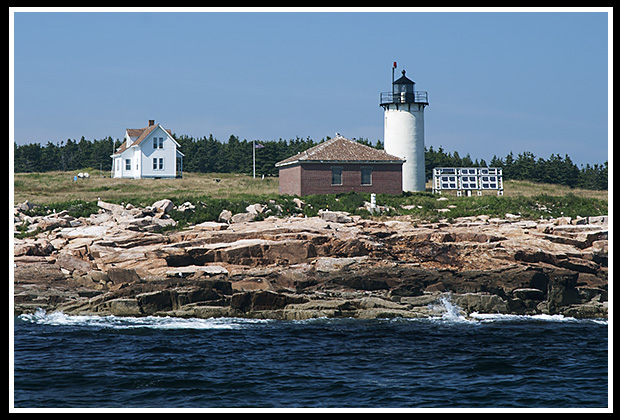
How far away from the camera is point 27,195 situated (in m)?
46.3

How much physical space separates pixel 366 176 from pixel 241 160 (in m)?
42.7

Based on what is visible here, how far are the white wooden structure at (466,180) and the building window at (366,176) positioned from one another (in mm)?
6208

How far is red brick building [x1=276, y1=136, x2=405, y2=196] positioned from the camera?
43.9 metres

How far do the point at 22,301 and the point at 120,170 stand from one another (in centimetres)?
3888

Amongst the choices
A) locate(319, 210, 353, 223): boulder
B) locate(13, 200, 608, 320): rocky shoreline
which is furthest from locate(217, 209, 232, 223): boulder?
locate(319, 210, 353, 223): boulder

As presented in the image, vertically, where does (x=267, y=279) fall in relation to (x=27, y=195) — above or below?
below

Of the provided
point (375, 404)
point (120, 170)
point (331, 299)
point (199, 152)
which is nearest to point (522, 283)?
point (331, 299)

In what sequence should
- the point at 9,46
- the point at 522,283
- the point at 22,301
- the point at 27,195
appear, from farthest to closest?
the point at 27,195, the point at 522,283, the point at 22,301, the point at 9,46

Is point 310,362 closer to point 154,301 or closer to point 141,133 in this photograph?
point 154,301

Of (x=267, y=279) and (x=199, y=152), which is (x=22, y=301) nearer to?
(x=267, y=279)

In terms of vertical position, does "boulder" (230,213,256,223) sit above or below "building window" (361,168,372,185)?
below

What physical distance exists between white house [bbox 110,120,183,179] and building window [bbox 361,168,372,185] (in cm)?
2349

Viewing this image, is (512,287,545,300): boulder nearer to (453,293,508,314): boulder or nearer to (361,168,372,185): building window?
(453,293,508,314): boulder

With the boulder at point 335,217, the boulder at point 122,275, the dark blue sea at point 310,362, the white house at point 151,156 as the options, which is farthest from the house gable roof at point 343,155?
the white house at point 151,156
